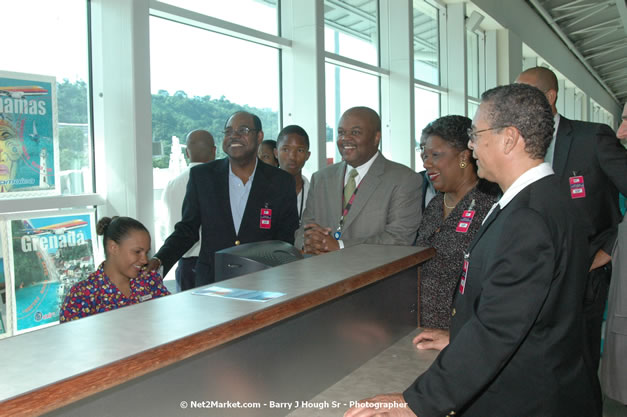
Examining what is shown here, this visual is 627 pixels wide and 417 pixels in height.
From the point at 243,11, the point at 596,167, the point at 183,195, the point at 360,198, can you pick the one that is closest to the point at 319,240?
the point at 360,198

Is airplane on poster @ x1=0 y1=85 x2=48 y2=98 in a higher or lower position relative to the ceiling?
lower

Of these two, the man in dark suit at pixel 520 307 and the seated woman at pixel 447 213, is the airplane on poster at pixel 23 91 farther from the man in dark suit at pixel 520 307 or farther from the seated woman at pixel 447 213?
the man in dark suit at pixel 520 307

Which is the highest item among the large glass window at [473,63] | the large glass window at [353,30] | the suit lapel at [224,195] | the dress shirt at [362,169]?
the large glass window at [473,63]

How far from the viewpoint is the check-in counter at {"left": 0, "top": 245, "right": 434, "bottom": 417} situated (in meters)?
0.84

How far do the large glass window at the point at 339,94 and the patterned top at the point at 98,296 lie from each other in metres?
3.88

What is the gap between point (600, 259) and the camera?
8.35ft

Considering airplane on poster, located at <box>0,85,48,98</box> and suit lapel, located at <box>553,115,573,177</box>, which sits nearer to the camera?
suit lapel, located at <box>553,115,573,177</box>

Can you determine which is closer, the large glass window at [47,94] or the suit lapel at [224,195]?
the suit lapel at [224,195]

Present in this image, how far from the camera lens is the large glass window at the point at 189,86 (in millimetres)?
3979

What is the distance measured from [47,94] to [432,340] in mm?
2737

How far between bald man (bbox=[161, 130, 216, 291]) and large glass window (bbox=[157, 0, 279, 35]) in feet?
3.58

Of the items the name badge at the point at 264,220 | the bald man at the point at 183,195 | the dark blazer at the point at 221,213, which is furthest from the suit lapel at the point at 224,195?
the bald man at the point at 183,195

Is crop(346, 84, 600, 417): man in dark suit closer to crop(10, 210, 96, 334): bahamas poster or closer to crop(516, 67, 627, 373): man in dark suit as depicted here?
crop(516, 67, 627, 373): man in dark suit

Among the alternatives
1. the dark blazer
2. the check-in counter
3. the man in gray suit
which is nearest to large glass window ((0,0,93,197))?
Answer: the dark blazer
